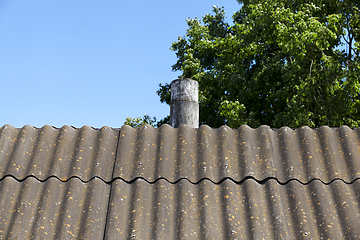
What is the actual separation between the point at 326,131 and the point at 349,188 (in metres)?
0.63

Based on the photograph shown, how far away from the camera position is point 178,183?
248 centimetres

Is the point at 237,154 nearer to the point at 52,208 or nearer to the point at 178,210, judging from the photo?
the point at 178,210

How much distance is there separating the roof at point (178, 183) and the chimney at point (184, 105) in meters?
0.80

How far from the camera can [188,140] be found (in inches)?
113

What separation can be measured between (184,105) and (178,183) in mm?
1496

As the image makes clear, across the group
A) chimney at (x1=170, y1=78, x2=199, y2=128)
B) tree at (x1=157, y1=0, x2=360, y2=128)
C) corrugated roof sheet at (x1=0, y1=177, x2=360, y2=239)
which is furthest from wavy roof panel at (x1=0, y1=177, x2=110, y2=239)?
tree at (x1=157, y1=0, x2=360, y2=128)

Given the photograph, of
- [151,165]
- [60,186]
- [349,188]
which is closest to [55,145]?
[60,186]

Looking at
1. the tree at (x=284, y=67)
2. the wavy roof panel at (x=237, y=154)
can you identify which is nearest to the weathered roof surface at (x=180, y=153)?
the wavy roof panel at (x=237, y=154)

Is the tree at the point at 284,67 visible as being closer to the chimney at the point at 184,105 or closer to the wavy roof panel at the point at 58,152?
the chimney at the point at 184,105

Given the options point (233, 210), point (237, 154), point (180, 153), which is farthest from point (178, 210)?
point (237, 154)

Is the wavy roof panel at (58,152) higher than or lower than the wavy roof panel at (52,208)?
higher

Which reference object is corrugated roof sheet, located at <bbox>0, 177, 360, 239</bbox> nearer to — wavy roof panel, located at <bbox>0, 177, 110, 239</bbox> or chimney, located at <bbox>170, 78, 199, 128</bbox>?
wavy roof panel, located at <bbox>0, 177, 110, 239</bbox>

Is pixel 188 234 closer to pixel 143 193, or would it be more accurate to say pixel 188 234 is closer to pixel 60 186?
pixel 143 193

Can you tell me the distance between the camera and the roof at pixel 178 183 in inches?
86.0
